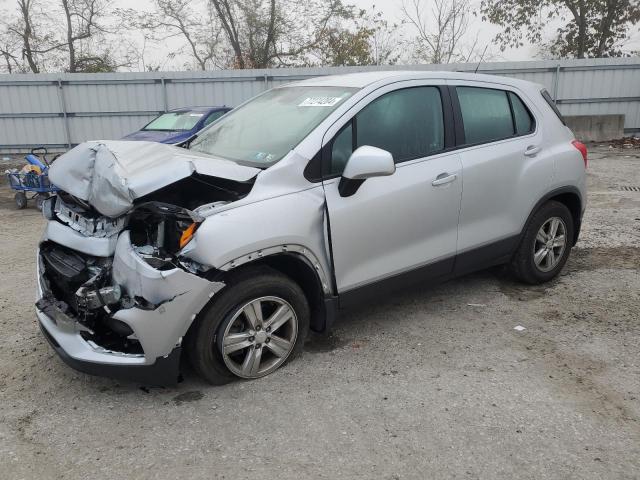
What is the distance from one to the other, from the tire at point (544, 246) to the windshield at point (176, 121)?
24.8 ft

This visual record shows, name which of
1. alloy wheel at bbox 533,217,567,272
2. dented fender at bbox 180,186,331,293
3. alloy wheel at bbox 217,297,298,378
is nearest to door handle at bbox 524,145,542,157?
alloy wheel at bbox 533,217,567,272

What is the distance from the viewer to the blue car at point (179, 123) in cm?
1024

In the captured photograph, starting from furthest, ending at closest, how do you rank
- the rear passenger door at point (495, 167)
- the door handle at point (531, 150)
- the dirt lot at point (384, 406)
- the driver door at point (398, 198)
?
the door handle at point (531, 150)
the rear passenger door at point (495, 167)
the driver door at point (398, 198)
the dirt lot at point (384, 406)

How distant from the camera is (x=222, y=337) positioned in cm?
296

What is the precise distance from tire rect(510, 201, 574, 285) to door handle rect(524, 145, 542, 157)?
18.7 inches

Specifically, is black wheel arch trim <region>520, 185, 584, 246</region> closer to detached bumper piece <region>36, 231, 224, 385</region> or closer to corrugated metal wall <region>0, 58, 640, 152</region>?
detached bumper piece <region>36, 231, 224, 385</region>

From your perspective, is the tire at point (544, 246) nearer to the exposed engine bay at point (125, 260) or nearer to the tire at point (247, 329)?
the tire at point (247, 329)

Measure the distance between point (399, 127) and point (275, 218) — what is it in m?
1.19

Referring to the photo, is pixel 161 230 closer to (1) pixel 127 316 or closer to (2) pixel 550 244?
(1) pixel 127 316

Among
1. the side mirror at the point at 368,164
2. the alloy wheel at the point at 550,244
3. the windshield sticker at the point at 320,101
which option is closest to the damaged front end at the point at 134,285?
the side mirror at the point at 368,164

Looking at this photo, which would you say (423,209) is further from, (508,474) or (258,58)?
(258,58)

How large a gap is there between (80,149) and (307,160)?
142 centimetres

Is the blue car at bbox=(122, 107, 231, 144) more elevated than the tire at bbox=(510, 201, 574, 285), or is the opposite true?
the blue car at bbox=(122, 107, 231, 144)

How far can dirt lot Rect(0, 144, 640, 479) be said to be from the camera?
2520 mm
